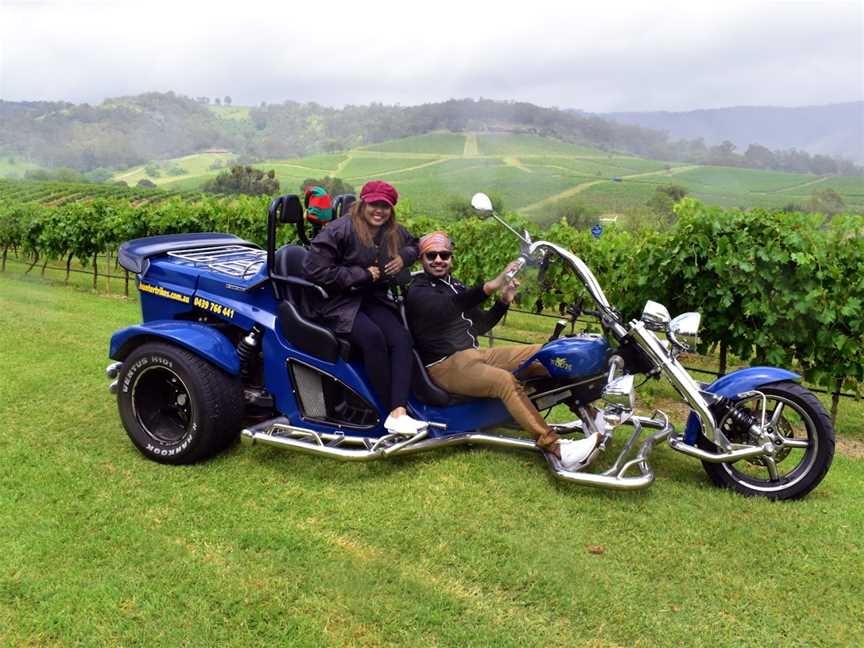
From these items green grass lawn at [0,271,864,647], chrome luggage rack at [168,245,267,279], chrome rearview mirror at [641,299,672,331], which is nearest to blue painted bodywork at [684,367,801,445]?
green grass lawn at [0,271,864,647]

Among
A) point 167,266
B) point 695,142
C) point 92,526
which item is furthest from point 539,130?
point 695,142

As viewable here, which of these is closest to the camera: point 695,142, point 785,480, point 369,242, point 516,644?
point 516,644

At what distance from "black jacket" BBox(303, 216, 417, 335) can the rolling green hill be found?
327 centimetres

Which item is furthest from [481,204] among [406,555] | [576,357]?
[406,555]

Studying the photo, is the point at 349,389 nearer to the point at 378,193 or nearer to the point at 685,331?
the point at 378,193

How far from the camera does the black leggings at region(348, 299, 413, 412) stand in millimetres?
4598

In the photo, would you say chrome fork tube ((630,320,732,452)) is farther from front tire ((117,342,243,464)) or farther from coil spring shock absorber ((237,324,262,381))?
front tire ((117,342,243,464))

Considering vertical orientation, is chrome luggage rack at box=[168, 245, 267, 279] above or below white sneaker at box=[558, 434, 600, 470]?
above

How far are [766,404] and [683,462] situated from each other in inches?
30.0

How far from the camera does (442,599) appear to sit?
135 inches

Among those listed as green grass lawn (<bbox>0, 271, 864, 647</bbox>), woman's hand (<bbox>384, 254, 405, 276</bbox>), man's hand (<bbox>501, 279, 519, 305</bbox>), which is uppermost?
woman's hand (<bbox>384, 254, 405, 276</bbox>)

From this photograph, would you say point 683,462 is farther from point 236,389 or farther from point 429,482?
point 236,389

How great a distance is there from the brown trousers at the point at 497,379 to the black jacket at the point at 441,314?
3.5 inches

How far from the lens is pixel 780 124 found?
3661 inches
